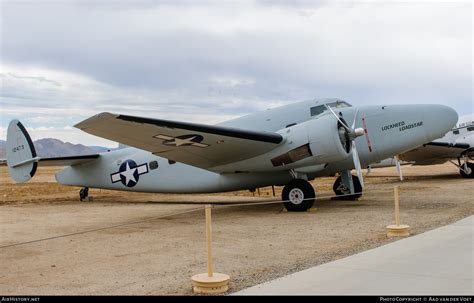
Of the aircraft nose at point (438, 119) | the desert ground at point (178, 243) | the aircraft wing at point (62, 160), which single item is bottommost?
the desert ground at point (178, 243)

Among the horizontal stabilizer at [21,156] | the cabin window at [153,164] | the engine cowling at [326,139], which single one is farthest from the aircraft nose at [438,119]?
the horizontal stabilizer at [21,156]

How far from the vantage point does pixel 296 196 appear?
1147cm

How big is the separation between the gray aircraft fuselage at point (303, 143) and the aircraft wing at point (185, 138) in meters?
0.47

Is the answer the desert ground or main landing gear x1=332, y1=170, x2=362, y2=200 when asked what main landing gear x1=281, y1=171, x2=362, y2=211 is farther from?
main landing gear x1=332, y1=170, x2=362, y2=200

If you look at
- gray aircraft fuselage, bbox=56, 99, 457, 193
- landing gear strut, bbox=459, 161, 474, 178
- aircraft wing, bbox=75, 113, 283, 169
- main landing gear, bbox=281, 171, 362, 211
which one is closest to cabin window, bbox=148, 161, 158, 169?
gray aircraft fuselage, bbox=56, 99, 457, 193

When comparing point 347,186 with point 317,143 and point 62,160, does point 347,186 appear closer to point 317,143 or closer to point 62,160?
point 317,143

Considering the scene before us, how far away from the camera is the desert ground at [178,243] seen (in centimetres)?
536

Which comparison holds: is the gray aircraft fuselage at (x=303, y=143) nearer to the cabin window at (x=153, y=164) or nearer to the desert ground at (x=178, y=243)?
the cabin window at (x=153, y=164)

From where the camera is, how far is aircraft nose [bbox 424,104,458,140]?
1153cm

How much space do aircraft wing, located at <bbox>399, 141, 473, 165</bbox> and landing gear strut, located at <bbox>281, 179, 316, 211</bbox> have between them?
1251 cm

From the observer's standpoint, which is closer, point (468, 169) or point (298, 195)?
point (298, 195)

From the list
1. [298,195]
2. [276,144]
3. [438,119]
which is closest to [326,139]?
[276,144]

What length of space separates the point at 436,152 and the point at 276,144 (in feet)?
49.2

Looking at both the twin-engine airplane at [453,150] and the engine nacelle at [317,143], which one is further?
the twin-engine airplane at [453,150]
